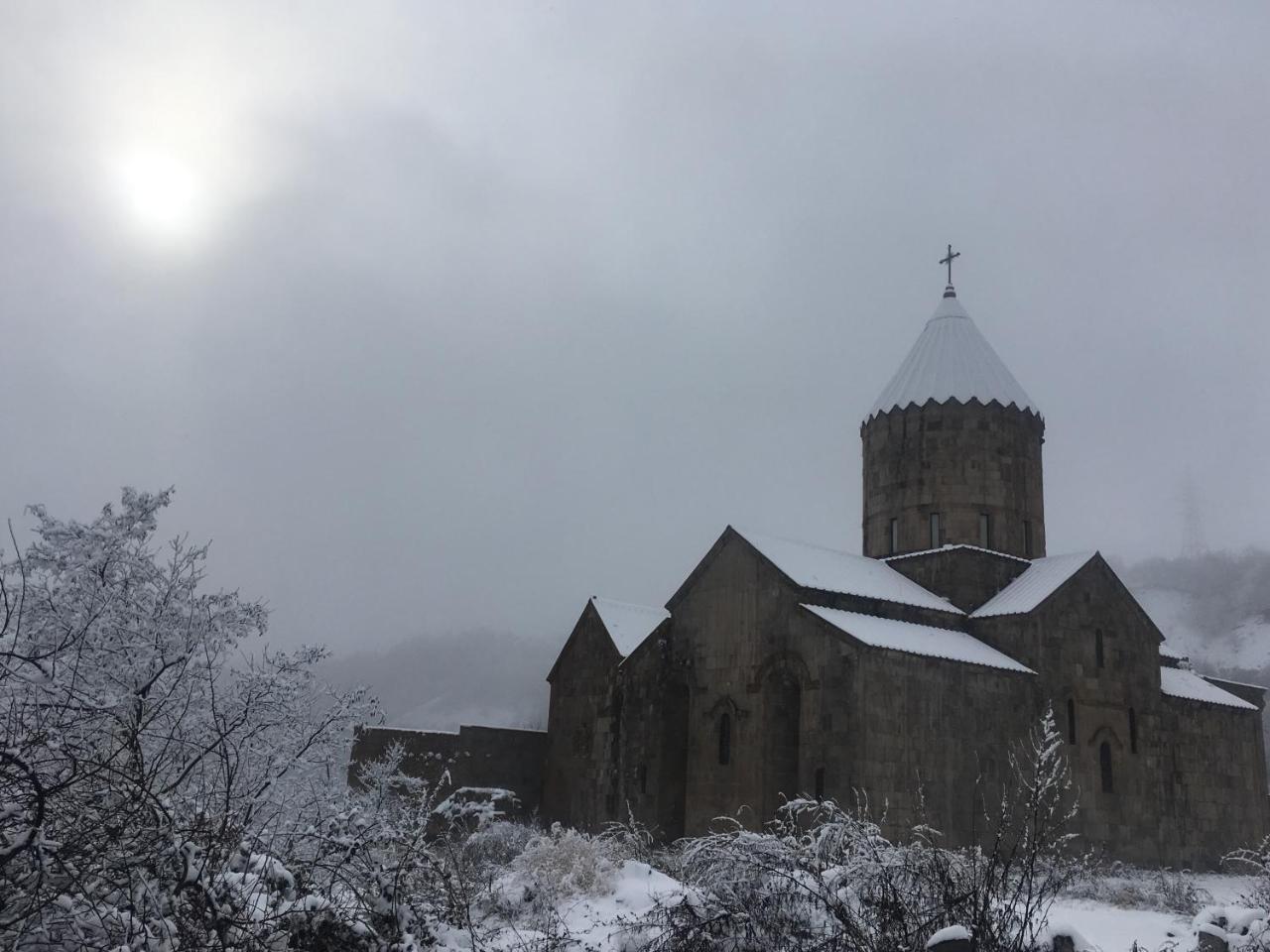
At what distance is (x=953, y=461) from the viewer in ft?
60.7

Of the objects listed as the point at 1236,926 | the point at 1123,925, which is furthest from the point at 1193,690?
the point at 1236,926

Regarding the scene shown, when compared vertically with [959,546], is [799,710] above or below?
below

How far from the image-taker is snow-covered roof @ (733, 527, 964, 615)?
16.4 meters

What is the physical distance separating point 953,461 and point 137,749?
16535 mm

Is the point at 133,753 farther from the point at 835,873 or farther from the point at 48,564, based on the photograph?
the point at 48,564

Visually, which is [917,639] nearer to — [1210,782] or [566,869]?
[1210,782]

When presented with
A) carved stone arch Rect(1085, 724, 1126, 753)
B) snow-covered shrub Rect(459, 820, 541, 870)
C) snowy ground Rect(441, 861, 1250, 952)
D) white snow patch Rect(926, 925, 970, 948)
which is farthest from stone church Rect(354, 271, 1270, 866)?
white snow patch Rect(926, 925, 970, 948)

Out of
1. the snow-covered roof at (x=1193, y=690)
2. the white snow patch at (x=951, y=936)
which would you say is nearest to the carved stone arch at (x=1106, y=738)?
the snow-covered roof at (x=1193, y=690)

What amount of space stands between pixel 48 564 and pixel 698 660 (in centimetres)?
1041

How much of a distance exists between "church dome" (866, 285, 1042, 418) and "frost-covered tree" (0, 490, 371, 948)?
1251 cm

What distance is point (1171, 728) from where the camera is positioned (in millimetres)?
18281

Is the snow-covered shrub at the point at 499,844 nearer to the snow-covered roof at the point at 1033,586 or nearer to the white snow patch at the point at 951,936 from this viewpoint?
the white snow patch at the point at 951,936

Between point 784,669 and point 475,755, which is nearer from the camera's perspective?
point 784,669

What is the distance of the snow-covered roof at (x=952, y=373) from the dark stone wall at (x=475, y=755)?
8.82 m
